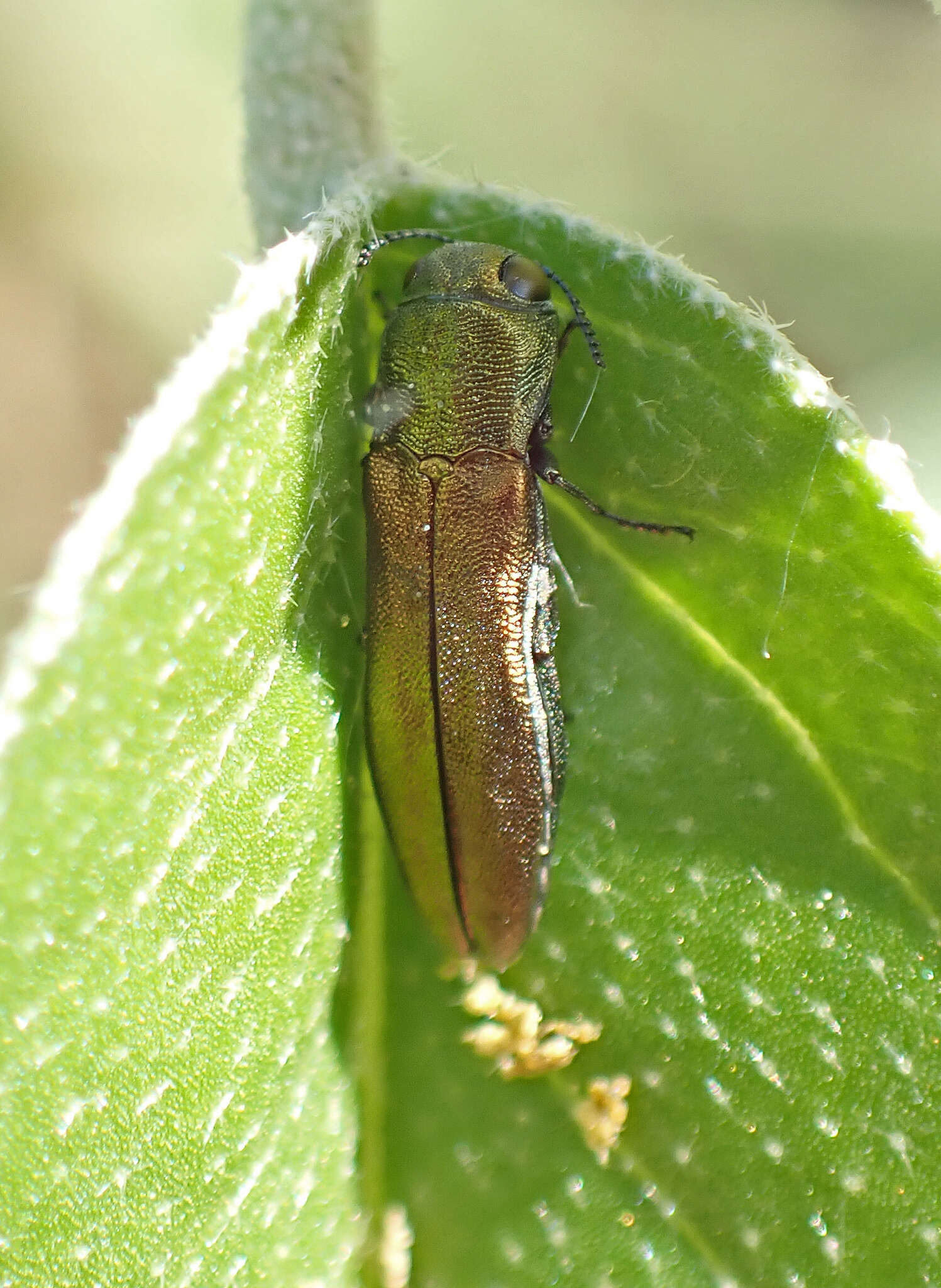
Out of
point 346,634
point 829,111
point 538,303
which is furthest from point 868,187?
point 346,634

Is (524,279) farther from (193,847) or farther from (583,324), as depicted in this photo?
(193,847)

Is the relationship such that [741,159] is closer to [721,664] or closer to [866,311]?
[866,311]

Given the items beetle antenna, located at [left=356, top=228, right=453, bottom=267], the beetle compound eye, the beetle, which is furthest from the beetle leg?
beetle antenna, located at [left=356, top=228, right=453, bottom=267]

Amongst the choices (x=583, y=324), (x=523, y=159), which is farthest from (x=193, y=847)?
(x=523, y=159)

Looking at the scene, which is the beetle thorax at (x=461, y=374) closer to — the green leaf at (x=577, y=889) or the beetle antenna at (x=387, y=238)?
the beetle antenna at (x=387, y=238)

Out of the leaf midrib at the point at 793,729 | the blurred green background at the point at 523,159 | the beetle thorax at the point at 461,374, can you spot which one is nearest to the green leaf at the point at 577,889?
the leaf midrib at the point at 793,729

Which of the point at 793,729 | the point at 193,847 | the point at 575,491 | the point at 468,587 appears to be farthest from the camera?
the point at 468,587

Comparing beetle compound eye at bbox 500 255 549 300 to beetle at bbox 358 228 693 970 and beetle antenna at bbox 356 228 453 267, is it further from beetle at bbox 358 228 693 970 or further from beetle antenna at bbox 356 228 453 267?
beetle antenna at bbox 356 228 453 267

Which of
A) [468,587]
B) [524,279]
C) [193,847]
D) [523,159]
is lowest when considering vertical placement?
A: [193,847]
